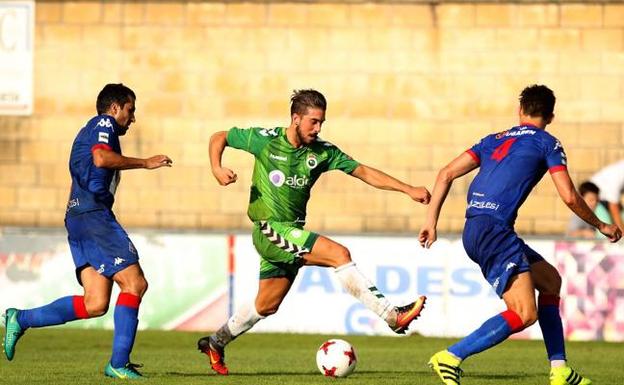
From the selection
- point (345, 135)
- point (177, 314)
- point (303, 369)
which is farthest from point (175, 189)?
point (303, 369)

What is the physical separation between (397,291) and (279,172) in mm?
5572

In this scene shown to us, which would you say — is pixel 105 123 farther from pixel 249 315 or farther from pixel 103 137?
pixel 249 315

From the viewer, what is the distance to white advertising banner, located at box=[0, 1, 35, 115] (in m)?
18.9

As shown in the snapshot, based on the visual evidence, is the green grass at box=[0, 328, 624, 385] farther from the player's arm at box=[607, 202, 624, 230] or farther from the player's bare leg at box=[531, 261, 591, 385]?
the player's arm at box=[607, 202, 624, 230]

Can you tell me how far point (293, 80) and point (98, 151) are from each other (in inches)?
372

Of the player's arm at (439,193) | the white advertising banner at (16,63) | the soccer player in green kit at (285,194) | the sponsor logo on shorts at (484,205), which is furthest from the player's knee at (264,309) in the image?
the white advertising banner at (16,63)

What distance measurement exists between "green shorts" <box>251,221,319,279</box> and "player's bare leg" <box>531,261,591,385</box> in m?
1.46

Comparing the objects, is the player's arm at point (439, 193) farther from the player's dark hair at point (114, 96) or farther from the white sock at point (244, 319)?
the player's dark hair at point (114, 96)

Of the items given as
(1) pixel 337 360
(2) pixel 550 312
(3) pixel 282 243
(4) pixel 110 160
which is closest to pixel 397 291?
(1) pixel 337 360

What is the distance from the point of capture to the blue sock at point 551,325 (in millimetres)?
9086

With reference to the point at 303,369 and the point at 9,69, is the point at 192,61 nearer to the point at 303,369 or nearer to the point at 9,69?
the point at 9,69

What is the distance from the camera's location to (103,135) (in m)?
9.39

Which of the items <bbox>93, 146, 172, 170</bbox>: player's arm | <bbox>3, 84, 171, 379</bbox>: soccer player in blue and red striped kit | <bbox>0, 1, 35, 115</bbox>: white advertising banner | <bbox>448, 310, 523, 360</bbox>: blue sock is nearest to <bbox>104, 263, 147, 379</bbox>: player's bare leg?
<bbox>3, 84, 171, 379</bbox>: soccer player in blue and red striped kit

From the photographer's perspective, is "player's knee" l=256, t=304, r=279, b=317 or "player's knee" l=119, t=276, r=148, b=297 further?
"player's knee" l=256, t=304, r=279, b=317
